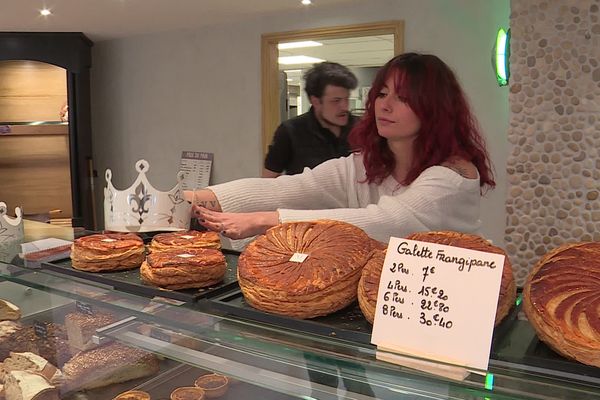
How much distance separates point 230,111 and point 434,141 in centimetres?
332

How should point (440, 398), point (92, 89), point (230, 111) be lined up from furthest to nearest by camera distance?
point (92, 89)
point (230, 111)
point (440, 398)

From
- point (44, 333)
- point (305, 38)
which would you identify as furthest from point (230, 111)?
point (44, 333)

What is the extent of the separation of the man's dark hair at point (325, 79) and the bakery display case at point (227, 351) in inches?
67.0

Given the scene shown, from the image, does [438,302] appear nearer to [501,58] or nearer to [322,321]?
[322,321]

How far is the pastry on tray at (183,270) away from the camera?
803 millimetres

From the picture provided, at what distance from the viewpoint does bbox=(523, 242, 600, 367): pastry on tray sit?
20.9 inches

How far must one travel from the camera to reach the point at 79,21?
401cm

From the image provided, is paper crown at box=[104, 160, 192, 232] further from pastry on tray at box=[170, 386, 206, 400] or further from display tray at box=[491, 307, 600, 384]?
display tray at box=[491, 307, 600, 384]

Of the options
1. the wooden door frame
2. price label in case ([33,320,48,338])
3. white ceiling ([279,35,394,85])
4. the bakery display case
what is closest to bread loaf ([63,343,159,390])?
the bakery display case

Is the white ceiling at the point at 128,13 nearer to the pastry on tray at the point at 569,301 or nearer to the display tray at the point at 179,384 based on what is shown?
the display tray at the point at 179,384

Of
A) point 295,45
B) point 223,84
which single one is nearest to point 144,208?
point 295,45

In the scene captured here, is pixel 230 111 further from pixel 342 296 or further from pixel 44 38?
pixel 342 296

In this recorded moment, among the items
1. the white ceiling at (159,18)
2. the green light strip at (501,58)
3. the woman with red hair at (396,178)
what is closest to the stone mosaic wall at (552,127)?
the green light strip at (501,58)

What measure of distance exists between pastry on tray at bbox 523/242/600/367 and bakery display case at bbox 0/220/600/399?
0.06ft
